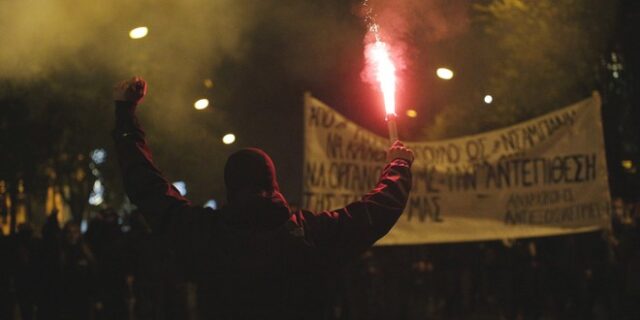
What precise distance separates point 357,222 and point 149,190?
708mm

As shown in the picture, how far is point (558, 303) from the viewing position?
11523 millimetres

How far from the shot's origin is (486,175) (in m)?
9.23

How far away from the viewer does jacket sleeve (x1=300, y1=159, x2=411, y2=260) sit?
277 cm

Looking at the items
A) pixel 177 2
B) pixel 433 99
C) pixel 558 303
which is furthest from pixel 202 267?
pixel 433 99

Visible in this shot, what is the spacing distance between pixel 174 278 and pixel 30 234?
185 cm

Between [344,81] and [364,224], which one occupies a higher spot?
[344,81]

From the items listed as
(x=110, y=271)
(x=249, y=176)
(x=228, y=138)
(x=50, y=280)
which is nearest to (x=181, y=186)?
(x=228, y=138)

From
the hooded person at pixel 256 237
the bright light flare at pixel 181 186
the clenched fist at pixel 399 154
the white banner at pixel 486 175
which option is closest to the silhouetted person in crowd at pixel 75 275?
the white banner at pixel 486 175

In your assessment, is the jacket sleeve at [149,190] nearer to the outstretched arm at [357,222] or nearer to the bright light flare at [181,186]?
the outstretched arm at [357,222]

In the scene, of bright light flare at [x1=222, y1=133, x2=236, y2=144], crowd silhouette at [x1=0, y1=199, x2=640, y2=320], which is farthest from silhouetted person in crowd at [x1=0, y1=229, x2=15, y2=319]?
bright light flare at [x1=222, y1=133, x2=236, y2=144]

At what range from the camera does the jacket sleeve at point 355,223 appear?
277 centimetres

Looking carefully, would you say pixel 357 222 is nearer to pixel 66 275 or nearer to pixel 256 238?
pixel 256 238

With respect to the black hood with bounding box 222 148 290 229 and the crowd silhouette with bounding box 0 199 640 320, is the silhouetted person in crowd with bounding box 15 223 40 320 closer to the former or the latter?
the crowd silhouette with bounding box 0 199 640 320

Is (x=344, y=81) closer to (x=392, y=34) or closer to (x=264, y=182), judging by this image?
(x=392, y=34)
